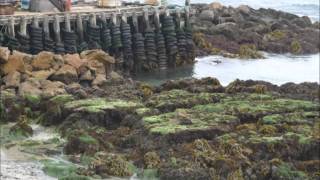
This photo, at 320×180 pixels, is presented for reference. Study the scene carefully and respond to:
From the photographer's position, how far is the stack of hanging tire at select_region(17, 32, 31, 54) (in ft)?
122

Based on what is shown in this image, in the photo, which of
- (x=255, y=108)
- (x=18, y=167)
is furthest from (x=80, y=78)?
(x=18, y=167)

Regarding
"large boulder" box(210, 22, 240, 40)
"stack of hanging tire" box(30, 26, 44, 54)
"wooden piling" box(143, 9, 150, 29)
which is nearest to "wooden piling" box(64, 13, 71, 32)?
"stack of hanging tire" box(30, 26, 44, 54)

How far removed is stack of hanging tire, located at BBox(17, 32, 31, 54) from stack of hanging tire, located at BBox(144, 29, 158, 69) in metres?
7.76

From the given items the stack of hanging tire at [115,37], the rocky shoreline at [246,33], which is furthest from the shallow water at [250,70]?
the stack of hanging tire at [115,37]

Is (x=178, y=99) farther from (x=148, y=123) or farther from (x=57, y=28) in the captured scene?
(x=57, y=28)

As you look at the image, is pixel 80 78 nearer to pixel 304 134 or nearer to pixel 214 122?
pixel 214 122

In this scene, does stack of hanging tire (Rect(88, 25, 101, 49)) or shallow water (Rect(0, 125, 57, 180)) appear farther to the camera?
stack of hanging tire (Rect(88, 25, 101, 49))

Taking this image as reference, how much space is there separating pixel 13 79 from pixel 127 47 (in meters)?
10.4

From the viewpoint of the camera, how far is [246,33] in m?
55.5

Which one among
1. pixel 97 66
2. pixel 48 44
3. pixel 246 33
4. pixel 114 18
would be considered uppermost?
pixel 114 18

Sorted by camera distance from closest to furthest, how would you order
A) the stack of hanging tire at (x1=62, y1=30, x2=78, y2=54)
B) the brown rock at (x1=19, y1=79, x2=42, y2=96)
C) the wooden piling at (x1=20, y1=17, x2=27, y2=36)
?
1. the brown rock at (x1=19, y1=79, x2=42, y2=96)
2. the wooden piling at (x1=20, y1=17, x2=27, y2=36)
3. the stack of hanging tire at (x1=62, y1=30, x2=78, y2=54)

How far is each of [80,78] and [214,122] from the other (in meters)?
9.01

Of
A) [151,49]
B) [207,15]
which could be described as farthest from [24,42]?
[207,15]

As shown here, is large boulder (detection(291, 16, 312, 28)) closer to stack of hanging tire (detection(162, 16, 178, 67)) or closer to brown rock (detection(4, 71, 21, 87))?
stack of hanging tire (detection(162, 16, 178, 67))
